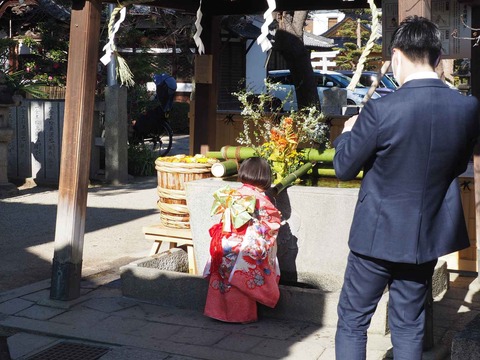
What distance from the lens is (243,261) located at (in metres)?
5.47

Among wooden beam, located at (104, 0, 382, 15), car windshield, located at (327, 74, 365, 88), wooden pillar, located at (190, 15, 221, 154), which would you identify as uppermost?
car windshield, located at (327, 74, 365, 88)

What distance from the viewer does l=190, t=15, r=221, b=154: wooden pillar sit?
8.30 metres

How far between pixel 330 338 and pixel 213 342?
29.4 inches

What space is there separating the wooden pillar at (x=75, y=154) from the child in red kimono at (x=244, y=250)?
110cm

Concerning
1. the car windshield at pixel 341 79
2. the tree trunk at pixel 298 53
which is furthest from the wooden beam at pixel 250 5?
the car windshield at pixel 341 79

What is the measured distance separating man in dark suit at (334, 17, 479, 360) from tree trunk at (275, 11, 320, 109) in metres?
10.5

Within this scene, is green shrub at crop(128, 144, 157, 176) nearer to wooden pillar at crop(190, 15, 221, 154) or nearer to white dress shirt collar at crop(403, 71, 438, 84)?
wooden pillar at crop(190, 15, 221, 154)

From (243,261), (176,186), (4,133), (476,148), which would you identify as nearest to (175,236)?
(176,186)

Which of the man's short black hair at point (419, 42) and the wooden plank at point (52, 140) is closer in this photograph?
the man's short black hair at point (419, 42)

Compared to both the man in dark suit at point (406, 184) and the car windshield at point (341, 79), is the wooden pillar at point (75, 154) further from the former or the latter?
the car windshield at point (341, 79)

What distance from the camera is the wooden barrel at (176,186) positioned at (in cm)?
646

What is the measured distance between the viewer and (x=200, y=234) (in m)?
6.14

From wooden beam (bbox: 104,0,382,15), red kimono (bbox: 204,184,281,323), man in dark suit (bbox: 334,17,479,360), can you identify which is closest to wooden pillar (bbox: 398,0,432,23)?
man in dark suit (bbox: 334,17,479,360)

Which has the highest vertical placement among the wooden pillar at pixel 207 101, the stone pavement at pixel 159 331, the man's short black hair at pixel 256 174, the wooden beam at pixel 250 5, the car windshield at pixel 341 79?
the car windshield at pixel 341 79
